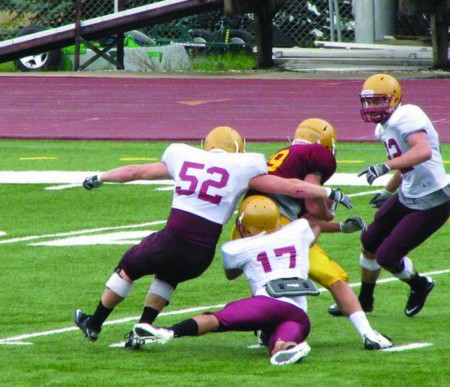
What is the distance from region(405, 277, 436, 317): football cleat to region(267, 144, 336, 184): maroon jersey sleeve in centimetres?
119

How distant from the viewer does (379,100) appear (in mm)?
9742

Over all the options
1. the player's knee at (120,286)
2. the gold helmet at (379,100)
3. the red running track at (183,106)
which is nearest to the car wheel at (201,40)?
the red running track at (183,106)

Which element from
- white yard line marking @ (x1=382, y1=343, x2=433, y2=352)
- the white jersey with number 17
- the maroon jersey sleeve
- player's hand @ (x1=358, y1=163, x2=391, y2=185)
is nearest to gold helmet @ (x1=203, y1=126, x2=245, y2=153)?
the maroon jersey sleeve

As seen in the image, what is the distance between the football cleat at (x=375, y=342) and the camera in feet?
28.0

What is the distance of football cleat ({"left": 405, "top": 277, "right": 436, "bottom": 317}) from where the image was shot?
9.78 metres

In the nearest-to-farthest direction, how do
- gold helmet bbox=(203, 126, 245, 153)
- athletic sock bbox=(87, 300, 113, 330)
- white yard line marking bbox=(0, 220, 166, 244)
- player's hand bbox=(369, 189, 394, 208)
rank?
1. gold helmet bbox=(203, 126, 245, 153)
2. athletic sock bbox=(87, 300, 113, 330)
3. player's hand bbox=(369, 189, 394, 208)
4. white yard line marking bbox=(0, 220, 166, 244)

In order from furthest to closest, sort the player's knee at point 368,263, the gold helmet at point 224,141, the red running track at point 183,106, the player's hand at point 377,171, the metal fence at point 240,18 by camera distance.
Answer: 1. the metal fence at point 240,18
2. the red running track at point 183,106
3. the player's knee at point 368,263
4. the player's hand at point 377,171
5. the gold helmet at point 224,141

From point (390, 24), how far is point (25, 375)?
27.2 metres

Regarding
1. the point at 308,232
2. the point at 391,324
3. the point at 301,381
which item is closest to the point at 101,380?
the point at 301,381

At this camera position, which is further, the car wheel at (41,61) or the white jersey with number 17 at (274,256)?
the car wheel at (41,61)

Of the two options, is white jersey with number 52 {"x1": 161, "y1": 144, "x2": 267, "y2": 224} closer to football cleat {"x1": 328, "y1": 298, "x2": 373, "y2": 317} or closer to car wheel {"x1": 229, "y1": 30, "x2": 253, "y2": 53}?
football cleat {"x1": 328, "y1": 298, "x2": 373, "y2": 317}

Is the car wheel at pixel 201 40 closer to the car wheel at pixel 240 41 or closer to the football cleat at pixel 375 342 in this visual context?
the car wheel at pixel 240 41

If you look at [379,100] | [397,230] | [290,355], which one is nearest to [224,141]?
[290,355]

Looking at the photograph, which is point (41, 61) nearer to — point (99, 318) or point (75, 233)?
point (75, 233)
